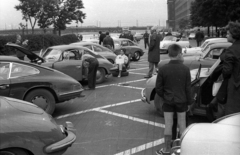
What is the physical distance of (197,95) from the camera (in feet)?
20.1

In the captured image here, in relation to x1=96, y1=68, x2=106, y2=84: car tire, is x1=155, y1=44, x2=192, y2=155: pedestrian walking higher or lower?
higher

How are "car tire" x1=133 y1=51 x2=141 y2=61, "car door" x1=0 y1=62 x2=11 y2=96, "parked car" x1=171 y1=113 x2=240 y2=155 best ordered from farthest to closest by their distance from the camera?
1. "car tire" x1=133 y1=51 x2=141 y2=61
2. "car door" x1=0 y1=62 x2=11 y2=96
3. "parked car" x1=171 y1=113 x2=240 y2=155

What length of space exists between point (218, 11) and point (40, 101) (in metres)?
43.6

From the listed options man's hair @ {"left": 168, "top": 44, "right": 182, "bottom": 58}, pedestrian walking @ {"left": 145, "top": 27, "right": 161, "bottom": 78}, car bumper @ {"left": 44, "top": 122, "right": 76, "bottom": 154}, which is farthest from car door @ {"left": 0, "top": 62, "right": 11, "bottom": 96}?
pedestrian walking @ {"left": 145, "top": 27, "right": 161, "bottom": 78}

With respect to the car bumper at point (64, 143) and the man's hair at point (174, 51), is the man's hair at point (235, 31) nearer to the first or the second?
the man's hair at point (174, 51)

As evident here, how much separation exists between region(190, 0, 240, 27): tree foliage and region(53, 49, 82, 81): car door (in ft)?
114

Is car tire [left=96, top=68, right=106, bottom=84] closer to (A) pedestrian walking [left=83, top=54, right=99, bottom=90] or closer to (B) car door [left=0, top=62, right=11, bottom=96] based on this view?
(A) pedestrian walking [left=83, top=54, right=99, bottom=90]

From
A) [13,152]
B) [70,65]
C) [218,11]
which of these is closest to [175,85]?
[13,152]

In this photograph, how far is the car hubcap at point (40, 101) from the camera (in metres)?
6.89

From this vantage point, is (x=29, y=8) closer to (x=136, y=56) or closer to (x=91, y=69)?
(x=136, y=56)

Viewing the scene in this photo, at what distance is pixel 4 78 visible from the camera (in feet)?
21.8

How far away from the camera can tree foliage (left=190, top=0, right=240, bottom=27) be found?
42062 millimetres

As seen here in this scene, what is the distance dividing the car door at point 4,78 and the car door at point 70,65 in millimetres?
3827

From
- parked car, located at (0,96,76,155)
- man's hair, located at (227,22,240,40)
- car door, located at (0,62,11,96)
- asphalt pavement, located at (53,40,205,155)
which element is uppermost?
man's hair, located at (227,22,240,40)
